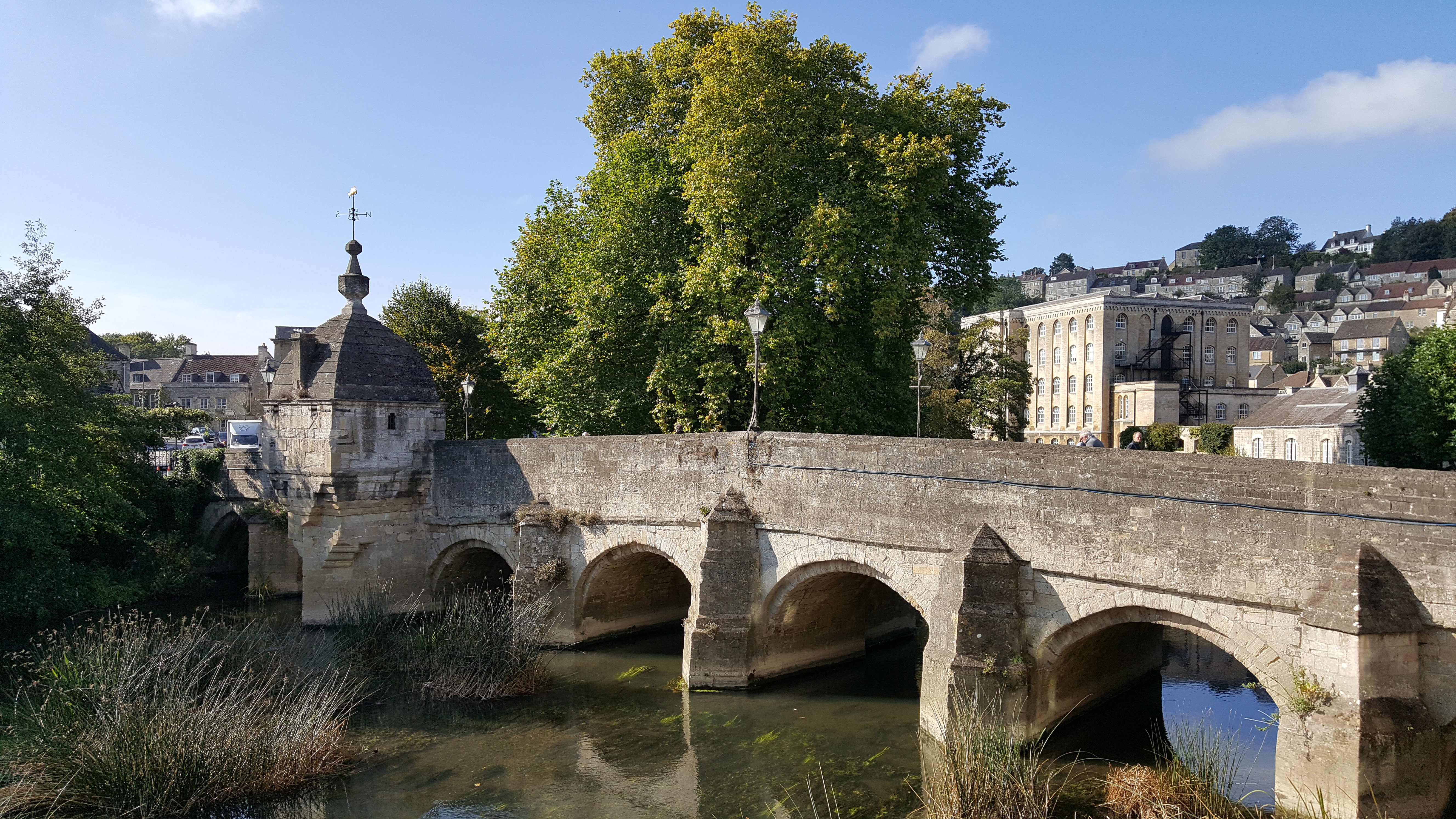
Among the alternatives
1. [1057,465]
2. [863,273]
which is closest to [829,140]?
[863,273]

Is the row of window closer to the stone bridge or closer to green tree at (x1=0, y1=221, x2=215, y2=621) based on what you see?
the stone bridge

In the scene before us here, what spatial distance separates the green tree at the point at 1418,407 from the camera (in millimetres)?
15586

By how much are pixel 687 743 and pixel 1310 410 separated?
99.7ft

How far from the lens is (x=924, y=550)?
12914mm

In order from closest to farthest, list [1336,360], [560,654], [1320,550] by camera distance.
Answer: [1320,550], [560,654], [1336,360]

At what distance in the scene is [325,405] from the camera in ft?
59.0

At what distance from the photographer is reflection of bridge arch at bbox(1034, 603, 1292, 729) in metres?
9.88

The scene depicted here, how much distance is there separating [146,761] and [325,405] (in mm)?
9050

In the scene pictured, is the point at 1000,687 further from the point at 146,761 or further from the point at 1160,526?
the point at 146,761

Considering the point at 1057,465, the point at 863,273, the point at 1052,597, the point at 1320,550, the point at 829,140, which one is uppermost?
the point at 829,140

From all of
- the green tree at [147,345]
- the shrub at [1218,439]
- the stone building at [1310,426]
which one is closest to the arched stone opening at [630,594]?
the stone building at [1310,426]

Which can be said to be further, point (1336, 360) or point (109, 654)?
point (1336, 360)

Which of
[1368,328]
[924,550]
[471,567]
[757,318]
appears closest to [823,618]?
[924,550]

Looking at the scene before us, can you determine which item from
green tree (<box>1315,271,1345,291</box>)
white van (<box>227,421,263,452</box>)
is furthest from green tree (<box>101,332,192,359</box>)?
green tree (<box>1315,271,1345,291</box>)
